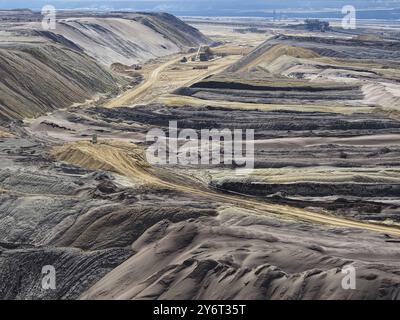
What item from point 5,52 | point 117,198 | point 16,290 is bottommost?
point 16,290

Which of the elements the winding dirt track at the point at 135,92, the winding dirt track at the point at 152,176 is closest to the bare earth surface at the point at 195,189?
the winding dirt track at the point at 152,176

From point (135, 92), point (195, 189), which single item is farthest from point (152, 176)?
point (135, 92)

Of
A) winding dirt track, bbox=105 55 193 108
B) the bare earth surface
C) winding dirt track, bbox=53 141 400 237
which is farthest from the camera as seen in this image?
winding dirt track, bbox=105 55 193 108

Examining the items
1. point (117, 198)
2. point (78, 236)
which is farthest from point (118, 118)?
point (78, 236)

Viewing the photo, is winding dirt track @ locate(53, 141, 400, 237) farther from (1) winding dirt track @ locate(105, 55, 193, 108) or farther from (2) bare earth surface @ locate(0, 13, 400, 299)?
(1) winding dirt track @ locate(105, 55, 193, 108)

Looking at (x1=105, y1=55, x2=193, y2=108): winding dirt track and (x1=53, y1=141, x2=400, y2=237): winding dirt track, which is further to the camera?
(x1=105, y1=55, x2=193, y2=108): winding dirt track

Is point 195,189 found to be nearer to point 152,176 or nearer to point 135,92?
point 152,176

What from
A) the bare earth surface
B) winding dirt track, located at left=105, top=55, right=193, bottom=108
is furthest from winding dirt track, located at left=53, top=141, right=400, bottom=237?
winding dirt track, located at left=105, top=55, right=193, bottom=108
